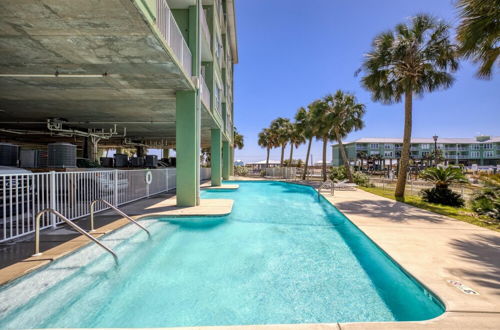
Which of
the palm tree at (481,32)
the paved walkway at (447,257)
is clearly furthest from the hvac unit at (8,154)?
the palm tree at (481,32)

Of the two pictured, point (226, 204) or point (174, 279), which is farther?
point (226, 204)

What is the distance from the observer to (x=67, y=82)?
23.9 ft

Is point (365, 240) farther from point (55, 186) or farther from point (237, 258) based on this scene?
point (55, 186)

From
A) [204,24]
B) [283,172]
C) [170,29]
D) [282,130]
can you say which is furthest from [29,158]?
[282,130]

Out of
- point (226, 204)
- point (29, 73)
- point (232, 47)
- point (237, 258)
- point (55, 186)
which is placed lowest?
point (237, 258)

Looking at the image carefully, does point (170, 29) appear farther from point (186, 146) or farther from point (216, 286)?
point (216, 286)

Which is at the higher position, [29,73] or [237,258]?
[29,73]

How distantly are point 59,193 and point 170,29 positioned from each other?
16.4ft

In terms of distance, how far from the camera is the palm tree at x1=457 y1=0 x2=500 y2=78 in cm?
623

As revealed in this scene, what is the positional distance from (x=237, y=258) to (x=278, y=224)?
2.80m

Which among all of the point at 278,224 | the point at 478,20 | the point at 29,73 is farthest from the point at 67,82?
the point at 478,20

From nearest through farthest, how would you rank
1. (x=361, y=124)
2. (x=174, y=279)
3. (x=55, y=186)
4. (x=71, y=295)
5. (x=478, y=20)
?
(x=71, y=295), (x=174, y=279), (x=55, y=186), (x=478, y=20), (x=361, y=124)

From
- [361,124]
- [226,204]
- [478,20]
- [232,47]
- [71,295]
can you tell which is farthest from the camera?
[232,47]

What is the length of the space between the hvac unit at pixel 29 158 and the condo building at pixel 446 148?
220 ft
